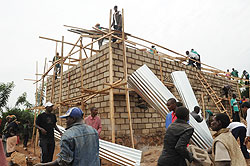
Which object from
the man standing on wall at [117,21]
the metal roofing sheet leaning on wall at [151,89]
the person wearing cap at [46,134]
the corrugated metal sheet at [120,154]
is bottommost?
the corrugated metal sheet at [120,154]

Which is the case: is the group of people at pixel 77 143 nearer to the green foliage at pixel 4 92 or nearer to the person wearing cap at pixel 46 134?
the person wearing cap at pixel 46 134

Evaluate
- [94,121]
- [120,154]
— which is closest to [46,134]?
[94,121]

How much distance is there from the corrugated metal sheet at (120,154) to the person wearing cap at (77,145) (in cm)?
151

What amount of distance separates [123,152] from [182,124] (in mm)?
1908

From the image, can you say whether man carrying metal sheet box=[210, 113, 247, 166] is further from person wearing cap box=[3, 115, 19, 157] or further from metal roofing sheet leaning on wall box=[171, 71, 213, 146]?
person wearing cap box=[3, 115, 19, 157]

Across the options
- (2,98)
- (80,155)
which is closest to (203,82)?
(80,155)

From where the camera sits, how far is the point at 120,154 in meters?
3.75

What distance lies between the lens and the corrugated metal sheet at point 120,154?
3488 mm

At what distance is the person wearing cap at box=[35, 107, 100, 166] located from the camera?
1.90 m

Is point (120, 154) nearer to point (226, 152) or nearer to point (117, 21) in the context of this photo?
point (226, 152)

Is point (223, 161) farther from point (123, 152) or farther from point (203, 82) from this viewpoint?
point (203, 82)

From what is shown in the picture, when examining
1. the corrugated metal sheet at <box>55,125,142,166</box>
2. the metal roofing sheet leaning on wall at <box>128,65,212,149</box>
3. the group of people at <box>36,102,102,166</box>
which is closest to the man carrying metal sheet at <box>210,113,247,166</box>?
the group of people at <box>36,102,102,166</box>

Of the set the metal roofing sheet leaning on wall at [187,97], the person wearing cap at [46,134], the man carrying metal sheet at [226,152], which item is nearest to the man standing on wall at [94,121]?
the person wearing cap at [46,134]

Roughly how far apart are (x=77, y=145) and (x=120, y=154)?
6.63 feet
